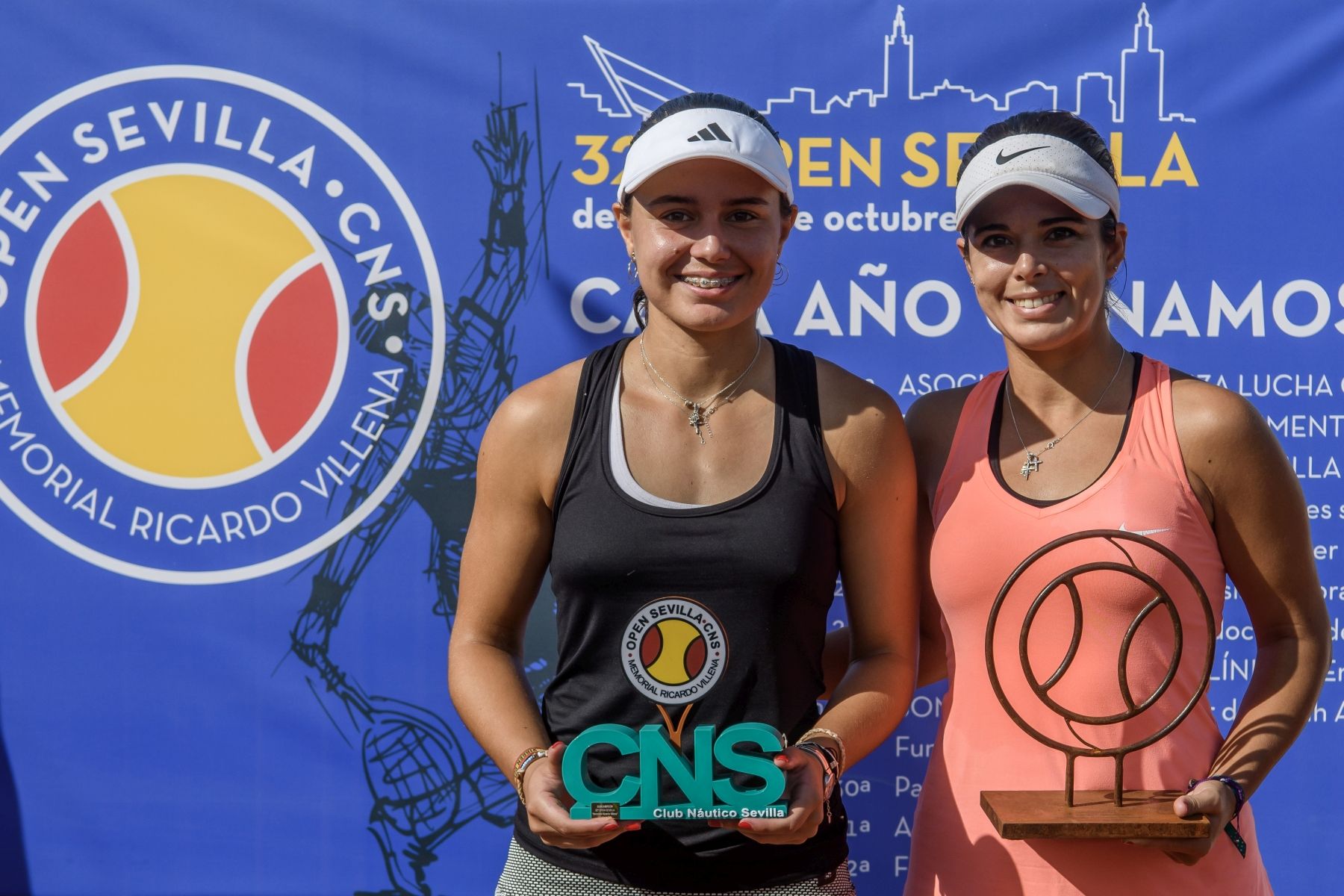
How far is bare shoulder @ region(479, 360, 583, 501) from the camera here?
68.8 inches

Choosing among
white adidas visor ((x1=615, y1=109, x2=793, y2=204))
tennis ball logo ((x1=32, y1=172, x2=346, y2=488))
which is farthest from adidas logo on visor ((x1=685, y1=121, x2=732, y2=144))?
tennis ball logo ((x1=32, y1=172, x2=346, y2=488))

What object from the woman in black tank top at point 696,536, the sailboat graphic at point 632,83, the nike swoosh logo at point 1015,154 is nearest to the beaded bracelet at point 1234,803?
the woman in black tank top at point 696,536

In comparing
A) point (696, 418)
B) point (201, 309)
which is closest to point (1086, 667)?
point (696, 418)

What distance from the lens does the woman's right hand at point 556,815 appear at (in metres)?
1.50

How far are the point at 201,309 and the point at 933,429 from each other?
1.71 m

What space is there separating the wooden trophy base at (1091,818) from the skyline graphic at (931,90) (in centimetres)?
165

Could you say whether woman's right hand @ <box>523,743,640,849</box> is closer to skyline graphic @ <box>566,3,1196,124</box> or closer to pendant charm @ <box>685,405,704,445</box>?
pendant charm @ <box>685,405,704,445</box>

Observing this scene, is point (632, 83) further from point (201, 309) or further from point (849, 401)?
point (849, 401)

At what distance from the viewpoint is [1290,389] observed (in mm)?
2686

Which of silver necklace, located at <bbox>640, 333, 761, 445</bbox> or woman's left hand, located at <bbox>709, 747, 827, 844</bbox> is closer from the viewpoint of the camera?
woman's left hand, located at <bbox>709, 747, 827, 844</bbox>

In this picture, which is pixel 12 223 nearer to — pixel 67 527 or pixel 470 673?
pixel 67 527

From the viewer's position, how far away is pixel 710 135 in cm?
171

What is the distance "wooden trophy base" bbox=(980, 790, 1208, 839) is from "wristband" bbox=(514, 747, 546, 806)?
60 centimetres

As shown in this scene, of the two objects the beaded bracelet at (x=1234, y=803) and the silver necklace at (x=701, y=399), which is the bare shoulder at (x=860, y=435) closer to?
the silver necklace at (x=701, y=399)
